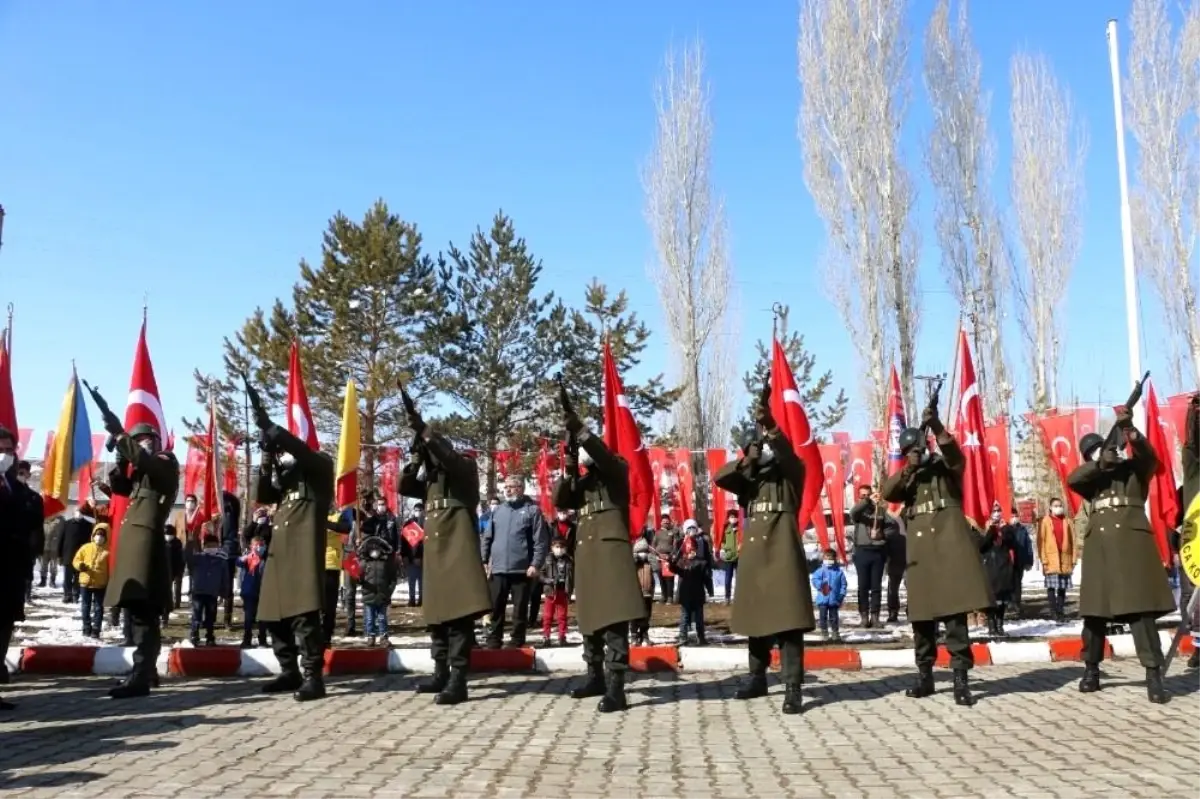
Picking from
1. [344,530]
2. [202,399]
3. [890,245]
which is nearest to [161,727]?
[344,530]

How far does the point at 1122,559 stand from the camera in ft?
25.4

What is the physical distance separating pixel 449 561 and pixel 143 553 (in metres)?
2.35

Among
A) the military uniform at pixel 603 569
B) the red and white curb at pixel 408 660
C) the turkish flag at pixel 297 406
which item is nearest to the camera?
the military uniform at pixel 603 569

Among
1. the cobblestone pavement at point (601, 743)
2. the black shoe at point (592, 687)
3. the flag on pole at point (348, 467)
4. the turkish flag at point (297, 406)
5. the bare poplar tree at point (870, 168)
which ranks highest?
the bare poplar tree at point (870, 168)

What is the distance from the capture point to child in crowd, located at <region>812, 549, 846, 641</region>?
12.7 metres

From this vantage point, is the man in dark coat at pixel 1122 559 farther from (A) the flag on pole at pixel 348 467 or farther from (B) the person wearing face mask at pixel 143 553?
(A) the flag on pole at pixel 348 467

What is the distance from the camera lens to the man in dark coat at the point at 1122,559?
24.9 ft

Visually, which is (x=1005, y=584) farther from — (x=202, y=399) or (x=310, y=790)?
(x=202, y=399)

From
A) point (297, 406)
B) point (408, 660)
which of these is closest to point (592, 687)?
point (408, 660)

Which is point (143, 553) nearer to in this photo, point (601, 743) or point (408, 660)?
point (408, 660)

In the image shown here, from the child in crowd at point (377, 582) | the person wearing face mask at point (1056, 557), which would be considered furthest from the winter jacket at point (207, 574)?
the person wearing face mask at point (1056, 557)

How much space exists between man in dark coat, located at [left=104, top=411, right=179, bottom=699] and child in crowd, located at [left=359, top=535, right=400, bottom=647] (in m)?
4.51

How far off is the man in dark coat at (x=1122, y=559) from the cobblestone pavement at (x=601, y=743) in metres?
0.37

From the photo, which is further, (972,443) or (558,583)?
(972,443)
